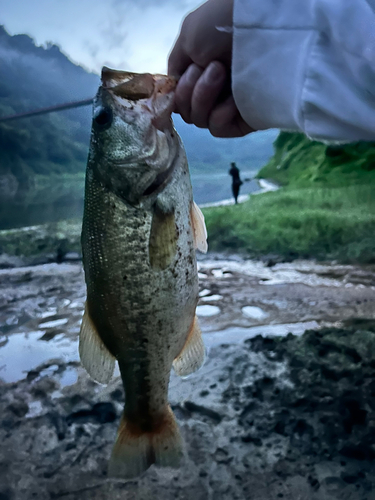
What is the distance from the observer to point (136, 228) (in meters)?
0.78

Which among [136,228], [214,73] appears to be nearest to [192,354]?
[136,228]

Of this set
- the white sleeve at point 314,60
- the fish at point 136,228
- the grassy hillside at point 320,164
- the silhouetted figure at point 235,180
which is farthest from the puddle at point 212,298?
the silhouetted figure at point 235,180

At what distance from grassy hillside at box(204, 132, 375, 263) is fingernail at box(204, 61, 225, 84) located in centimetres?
277

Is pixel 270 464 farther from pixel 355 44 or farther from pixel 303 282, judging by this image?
pixel 303 282

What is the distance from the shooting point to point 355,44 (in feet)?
1.77

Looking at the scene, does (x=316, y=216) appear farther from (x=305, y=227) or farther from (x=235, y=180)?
(x=235, y=180)

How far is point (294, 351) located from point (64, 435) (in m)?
1.13

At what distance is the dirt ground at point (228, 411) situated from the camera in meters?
1.36

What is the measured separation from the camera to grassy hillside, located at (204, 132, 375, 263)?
3.51m

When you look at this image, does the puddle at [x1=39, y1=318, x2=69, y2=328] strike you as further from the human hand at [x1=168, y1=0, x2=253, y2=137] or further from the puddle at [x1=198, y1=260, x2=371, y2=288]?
the human hand at [x1=168, y1=0, x2=253, y2=137]

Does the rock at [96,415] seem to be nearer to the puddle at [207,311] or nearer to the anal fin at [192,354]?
the anal fin at [192,354]

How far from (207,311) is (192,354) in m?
1.63

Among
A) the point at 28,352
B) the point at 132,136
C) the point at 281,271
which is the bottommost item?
the point at 28,352

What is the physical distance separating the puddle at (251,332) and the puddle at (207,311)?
22cm
